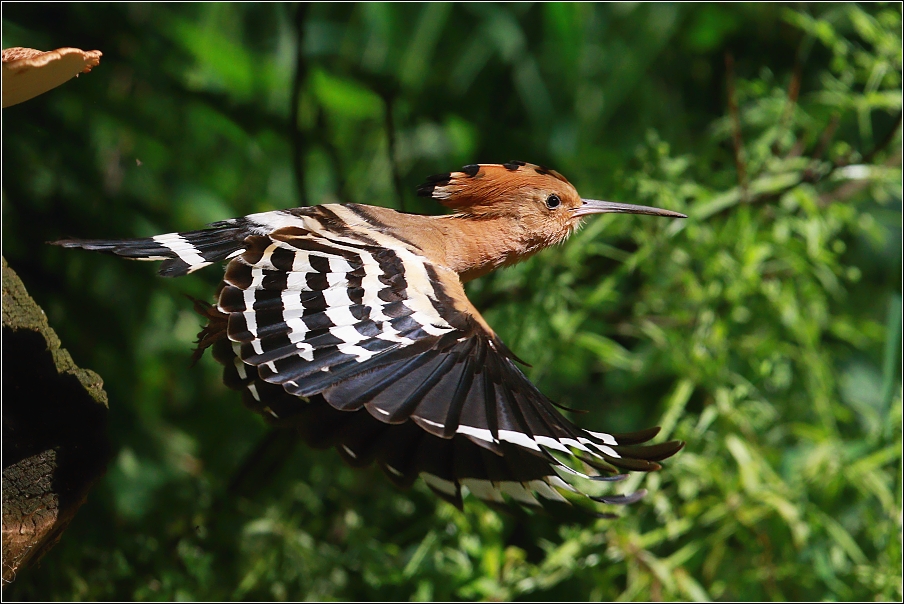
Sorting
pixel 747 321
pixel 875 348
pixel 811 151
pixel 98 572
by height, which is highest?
pixel 811 151

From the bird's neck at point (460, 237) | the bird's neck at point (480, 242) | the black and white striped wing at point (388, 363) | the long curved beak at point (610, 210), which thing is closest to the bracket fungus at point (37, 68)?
the black and white striped wing at point (388, 363)

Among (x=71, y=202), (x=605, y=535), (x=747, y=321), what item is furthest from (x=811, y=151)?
(x=71, y=202)

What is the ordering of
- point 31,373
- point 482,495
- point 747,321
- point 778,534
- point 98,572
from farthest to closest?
point 747,321 → point 778,534 → point 98,572 → point 482,495 → point 31,373

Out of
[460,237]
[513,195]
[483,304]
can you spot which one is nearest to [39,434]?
[460,237]

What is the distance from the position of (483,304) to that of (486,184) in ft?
1.88

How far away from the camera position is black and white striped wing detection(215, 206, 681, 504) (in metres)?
1.11

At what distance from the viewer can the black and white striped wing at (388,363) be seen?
3.66 ft

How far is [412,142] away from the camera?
257 cm

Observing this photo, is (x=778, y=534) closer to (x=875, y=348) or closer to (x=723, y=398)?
(x=723, y=398)

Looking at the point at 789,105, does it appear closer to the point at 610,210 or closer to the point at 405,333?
the point at 610,210

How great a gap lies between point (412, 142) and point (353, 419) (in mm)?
1324

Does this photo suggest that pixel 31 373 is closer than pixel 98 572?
Yes

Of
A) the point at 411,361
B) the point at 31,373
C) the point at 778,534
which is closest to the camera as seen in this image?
the point at 31,373

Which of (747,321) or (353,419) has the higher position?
(353,419)
